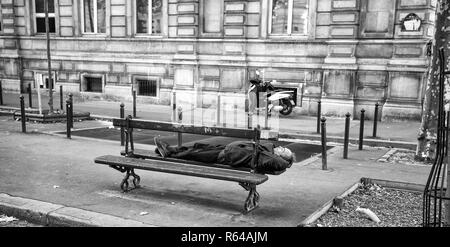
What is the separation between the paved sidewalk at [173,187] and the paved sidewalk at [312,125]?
1614 millimetres

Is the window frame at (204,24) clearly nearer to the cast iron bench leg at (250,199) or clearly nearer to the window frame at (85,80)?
the window frame at (85,80)

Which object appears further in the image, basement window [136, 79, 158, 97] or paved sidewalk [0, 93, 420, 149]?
basement window [136, 79, 158, 97]

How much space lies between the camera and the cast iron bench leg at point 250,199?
17.6 ft

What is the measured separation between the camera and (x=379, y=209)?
18.2 ft

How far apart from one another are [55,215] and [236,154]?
92.2 inches

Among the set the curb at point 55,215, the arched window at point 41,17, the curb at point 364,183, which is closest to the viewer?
the curb at point 55,215

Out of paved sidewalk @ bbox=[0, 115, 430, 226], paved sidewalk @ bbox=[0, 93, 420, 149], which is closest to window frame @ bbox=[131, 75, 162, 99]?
paved sidewalk @ bbox=[0, 93, 420, 149]

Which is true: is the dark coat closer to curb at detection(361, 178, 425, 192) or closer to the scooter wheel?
curb at detection(361, 178, 425, 192)

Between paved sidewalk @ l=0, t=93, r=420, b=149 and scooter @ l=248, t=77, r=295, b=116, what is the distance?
0.37 meters

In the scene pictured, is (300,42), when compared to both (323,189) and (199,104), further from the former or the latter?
(323,189)

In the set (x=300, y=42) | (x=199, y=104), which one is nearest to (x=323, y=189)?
(x=300, y=42)

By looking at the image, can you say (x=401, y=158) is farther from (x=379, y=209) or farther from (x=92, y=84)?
(x=92, y=84)

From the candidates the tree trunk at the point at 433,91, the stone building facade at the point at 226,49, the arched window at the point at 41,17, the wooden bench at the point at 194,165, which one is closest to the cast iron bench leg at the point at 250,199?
the wooden bench at the point at 194,165

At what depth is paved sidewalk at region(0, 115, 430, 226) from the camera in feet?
17.7
